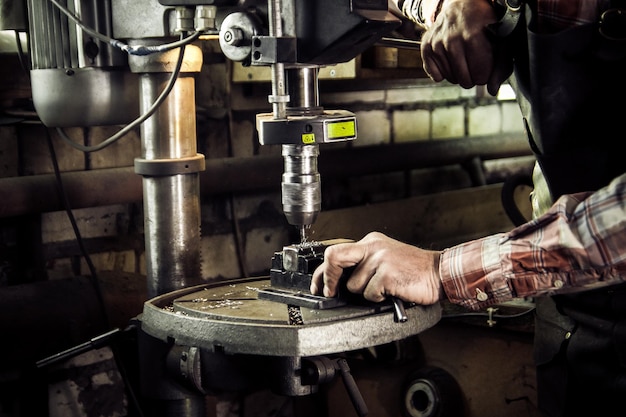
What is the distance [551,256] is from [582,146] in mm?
264

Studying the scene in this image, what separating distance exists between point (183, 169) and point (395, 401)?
3.18 feet

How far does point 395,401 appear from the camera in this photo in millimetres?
2250

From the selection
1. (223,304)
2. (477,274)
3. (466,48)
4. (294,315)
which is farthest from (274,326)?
(466,48)

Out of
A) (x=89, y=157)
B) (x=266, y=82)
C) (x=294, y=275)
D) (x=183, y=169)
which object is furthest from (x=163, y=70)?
(x=266, y=82)

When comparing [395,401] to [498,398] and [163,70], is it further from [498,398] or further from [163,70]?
[163,70]

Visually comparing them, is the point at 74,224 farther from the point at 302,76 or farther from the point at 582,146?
the point at 582,146

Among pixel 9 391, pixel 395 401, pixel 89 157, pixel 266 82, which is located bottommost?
pixel 395 401

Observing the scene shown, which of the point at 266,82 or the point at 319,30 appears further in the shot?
the point at 266,82

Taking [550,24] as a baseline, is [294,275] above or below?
below

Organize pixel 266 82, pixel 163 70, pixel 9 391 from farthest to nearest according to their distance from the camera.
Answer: pixel 266 82 → pixel 9 391 → pixel 163 70

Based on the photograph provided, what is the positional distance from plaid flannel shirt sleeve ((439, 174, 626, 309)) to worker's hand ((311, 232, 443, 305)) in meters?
0.03

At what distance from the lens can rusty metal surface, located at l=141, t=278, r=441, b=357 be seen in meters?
1.17

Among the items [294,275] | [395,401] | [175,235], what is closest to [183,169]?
[175,235]

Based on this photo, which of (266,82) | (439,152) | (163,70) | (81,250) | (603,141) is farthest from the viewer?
(439,152)
